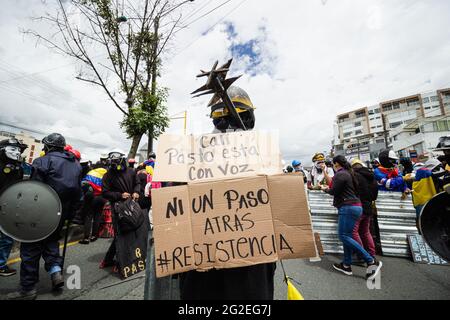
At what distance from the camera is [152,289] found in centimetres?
141

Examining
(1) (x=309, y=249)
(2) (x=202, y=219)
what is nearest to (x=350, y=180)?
(1) (x=309, y=249)

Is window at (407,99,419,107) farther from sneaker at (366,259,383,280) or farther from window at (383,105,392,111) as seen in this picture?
sneaker at (366,259,383,280)

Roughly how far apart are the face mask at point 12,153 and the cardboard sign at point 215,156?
11.4 ft

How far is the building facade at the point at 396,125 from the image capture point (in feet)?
111

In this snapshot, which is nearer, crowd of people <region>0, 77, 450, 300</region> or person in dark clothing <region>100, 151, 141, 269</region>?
crowd of people <region>0, 77, 450, 300</region>

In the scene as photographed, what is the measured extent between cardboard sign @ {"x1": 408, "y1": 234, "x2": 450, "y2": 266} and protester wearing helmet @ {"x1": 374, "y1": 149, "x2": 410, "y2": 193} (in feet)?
3.28

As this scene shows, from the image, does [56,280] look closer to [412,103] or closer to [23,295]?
[23,295]

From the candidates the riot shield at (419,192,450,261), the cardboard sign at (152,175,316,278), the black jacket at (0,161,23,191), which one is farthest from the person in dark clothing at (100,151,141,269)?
the riot shield at (419,192,450,261)

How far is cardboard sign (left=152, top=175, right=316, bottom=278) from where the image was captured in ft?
4.01

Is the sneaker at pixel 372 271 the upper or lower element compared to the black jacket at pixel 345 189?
lower

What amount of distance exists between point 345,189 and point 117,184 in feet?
12.5

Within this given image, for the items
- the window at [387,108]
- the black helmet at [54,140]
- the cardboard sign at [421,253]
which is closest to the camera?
the black helmet at [54,140]

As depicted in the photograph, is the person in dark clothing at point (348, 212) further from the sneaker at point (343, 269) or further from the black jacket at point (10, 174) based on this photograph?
the black jacket at point (10, 174)

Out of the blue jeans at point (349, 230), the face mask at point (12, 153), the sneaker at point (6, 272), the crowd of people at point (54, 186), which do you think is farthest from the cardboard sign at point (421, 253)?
the face mask at point (12, 153)
